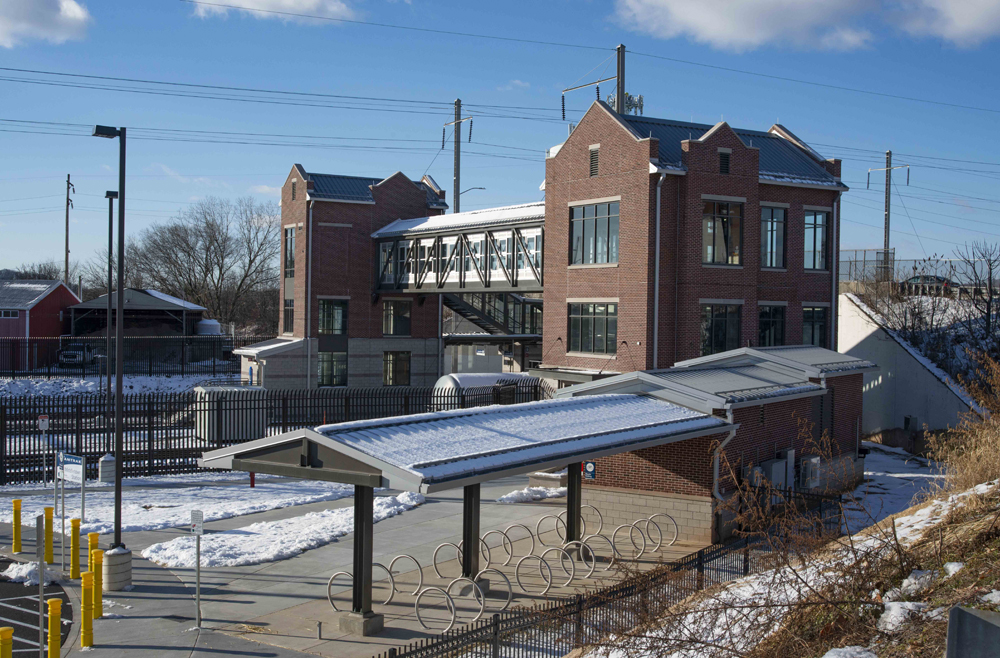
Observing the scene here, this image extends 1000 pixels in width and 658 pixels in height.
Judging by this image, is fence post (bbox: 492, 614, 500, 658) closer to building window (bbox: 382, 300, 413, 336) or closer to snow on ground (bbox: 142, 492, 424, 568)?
snow on ground (bbox: 142, 492, 424, 568)

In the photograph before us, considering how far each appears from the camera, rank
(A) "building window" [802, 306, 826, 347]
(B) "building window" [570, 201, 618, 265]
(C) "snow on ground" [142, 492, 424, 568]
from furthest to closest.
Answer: (A) "building window" [802, 306, 826, 347], (B) "building window" [570, 201, 618, 265], (C) "snow on ground" [142, 492, 424, 568]

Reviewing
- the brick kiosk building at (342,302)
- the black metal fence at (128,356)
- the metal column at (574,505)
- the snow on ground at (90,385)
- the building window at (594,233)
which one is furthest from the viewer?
the black metal fence at (128,356)

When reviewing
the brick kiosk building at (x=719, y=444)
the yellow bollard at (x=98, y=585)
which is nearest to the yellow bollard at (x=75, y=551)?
the yellow bollard at (x=98, y=585)

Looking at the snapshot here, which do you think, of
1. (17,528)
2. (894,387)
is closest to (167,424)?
(17,528)

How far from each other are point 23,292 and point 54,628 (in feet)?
191

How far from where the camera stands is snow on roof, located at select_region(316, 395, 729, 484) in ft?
39.3

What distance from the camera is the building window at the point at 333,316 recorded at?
1715 inches

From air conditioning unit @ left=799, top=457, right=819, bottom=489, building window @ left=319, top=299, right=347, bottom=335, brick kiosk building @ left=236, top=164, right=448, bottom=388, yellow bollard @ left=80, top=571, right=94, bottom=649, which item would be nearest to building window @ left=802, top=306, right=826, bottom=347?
air conditioning unit @ left=799, top=457, right=819, bottom=489

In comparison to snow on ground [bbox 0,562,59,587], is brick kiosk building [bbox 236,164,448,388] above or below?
above

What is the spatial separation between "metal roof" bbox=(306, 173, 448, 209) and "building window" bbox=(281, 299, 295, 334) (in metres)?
6.24

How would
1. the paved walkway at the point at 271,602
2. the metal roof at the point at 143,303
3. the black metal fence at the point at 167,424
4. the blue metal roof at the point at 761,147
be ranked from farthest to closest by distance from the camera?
the metal roof at the point at 143,303
the blue metal roof at the point at 761,147
the black metal fence at the point at 167,424
the paved walkway at the point at 271,602

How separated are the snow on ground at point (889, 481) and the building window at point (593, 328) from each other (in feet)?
30.7

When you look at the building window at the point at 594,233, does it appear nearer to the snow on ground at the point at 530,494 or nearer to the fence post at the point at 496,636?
the snow on ground at the point at 530,494

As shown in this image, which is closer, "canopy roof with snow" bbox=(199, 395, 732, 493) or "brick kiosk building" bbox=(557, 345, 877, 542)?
"canopy roof with snow" bbox=(199, 395, 732, 493)
